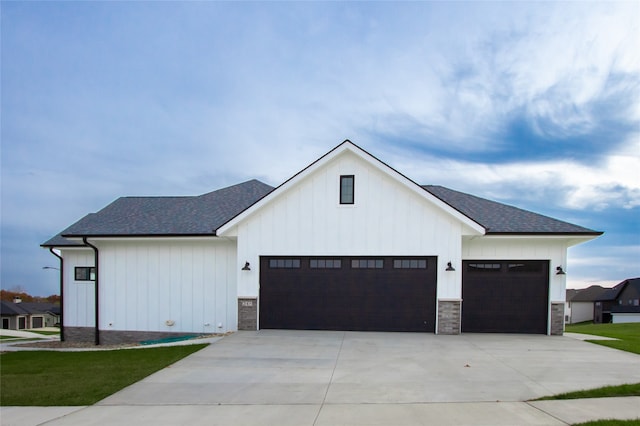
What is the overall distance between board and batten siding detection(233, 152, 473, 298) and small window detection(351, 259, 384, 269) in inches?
11.1

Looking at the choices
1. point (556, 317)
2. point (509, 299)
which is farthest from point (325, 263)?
point (556, 317)

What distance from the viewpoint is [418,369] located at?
9500 millimetres

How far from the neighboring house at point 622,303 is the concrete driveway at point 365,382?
156ft

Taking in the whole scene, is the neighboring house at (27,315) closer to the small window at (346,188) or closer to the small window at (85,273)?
the small window at (85,273)

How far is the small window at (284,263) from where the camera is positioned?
48.5ft

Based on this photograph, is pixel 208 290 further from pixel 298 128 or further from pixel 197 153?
pixel 197 153

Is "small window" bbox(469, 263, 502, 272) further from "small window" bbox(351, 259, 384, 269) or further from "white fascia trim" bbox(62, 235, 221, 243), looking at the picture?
"white fascia trim" bbox(62, 235, 221, 243)

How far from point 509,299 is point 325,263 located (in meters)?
6.78

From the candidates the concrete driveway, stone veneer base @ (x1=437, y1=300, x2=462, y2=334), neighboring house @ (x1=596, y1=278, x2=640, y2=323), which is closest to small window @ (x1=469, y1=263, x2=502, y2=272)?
stone veneer base @ (x1=437, y1=300, x2=462, y2=334)

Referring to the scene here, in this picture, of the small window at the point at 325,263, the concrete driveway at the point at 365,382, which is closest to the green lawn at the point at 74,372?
the concrete driveway at the point at 365,382

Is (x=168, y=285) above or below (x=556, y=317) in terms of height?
above

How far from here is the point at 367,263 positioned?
14.5 metres

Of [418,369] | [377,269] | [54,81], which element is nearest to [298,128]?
[377,269]

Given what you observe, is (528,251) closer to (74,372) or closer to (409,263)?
(409,263)
